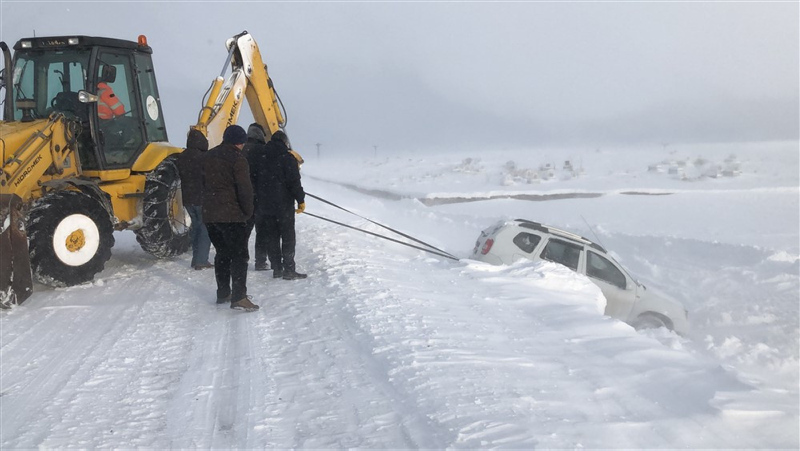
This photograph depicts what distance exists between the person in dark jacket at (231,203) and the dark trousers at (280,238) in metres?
1.29

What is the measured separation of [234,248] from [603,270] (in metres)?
6.20

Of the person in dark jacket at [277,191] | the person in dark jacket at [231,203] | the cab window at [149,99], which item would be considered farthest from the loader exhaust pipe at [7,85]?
the person in dark jacket at [231,203]

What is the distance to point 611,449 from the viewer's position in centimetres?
340

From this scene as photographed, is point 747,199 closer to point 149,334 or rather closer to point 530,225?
point 530,225

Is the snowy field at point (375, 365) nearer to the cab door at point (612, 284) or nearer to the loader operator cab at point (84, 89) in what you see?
the cab door at point (612, 284)

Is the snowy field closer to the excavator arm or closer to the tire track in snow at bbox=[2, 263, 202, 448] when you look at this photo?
the tire track in snow at bbox=[2, 263, 202, 448]

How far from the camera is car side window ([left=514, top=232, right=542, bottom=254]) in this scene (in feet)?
32.3

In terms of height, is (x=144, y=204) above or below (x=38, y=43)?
below

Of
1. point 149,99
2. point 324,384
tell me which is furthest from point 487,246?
point 149,99

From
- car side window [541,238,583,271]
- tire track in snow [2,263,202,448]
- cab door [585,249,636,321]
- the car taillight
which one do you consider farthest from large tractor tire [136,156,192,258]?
cab door [585,249,636,321]

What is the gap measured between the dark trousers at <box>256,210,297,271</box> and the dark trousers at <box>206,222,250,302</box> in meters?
1.26

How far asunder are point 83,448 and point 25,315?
3673mm

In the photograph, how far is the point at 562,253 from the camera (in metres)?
9.93

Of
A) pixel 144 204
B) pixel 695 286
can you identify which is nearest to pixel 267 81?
pixel 144 204
